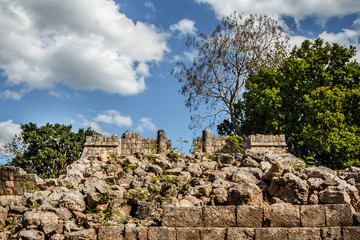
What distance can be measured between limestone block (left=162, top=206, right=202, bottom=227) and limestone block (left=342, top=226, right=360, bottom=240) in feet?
7.03

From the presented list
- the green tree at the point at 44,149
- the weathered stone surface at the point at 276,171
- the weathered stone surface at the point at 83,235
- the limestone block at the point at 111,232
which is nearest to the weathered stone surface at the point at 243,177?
the weathered stone surface at the point at 276,171

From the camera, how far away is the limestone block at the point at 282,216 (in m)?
5.42

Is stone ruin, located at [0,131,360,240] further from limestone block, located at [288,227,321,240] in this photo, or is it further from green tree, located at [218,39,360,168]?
green tree, located at [218,39,360,168]

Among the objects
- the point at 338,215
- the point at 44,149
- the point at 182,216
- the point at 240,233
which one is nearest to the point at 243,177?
the point at 240,233

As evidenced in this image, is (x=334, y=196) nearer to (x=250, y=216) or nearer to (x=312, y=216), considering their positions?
(x=312, y=216)

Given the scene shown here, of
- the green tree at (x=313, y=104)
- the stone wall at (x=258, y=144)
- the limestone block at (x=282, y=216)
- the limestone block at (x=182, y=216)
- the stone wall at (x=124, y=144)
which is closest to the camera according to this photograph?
the limestone block at (x=282, y=216)

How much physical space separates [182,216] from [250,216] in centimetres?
107

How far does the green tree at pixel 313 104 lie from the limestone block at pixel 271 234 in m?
11.5

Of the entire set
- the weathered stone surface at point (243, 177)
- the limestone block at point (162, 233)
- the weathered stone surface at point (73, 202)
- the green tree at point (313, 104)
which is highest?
the green tree at point (313, 104)

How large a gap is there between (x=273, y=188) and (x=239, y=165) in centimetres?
183

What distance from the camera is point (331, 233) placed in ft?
17.2

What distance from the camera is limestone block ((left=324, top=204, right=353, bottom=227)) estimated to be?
5.32m

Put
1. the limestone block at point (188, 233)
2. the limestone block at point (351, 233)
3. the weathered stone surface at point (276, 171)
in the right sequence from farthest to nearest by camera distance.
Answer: the weathered stone surface at point (276, 171) → the limestone block at point (188, 233) → the limestone block at point (351, 233)

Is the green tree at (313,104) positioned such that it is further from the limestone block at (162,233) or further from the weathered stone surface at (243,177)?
the limestone block at (162,233)
